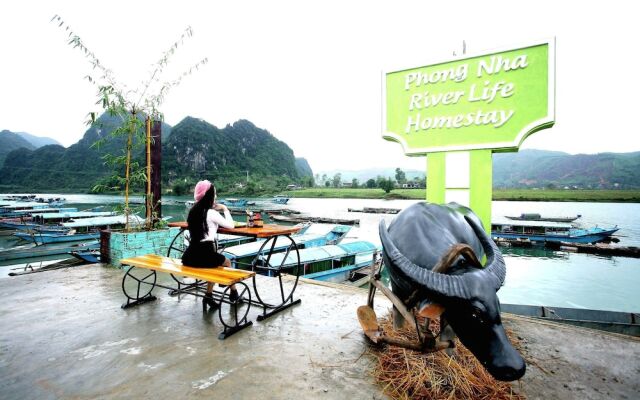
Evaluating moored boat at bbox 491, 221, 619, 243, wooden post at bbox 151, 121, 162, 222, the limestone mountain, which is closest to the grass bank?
the limestone mountain

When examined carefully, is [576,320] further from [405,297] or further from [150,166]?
[150,166]

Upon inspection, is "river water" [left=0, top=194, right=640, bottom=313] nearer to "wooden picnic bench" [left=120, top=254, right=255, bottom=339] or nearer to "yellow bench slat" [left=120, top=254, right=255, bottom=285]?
"wooden picnic bench" [left=120, top=254, right=255, bottom=339]

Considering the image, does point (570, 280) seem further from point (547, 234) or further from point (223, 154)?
point (223, 154)

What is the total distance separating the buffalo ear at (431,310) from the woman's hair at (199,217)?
8.38 feet

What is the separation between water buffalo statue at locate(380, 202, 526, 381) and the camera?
163 centimetres

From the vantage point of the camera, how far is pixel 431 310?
5.65 ft

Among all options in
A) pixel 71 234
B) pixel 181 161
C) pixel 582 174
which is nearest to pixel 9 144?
pixel 181 161

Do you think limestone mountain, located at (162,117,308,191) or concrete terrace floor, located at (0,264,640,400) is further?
limestone mountain, located at (162,117,308,191)

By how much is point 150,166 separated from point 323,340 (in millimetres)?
5372

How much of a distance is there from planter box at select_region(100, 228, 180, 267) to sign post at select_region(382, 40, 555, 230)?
4.99 m

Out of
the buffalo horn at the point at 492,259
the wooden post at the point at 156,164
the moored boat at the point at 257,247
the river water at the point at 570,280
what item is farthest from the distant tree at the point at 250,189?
the buffalo horn at the point at 492,259

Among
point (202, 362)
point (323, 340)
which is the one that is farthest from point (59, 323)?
point (323, 340)

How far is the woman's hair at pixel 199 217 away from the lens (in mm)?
3398

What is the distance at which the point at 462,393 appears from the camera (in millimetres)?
Result: 2205
